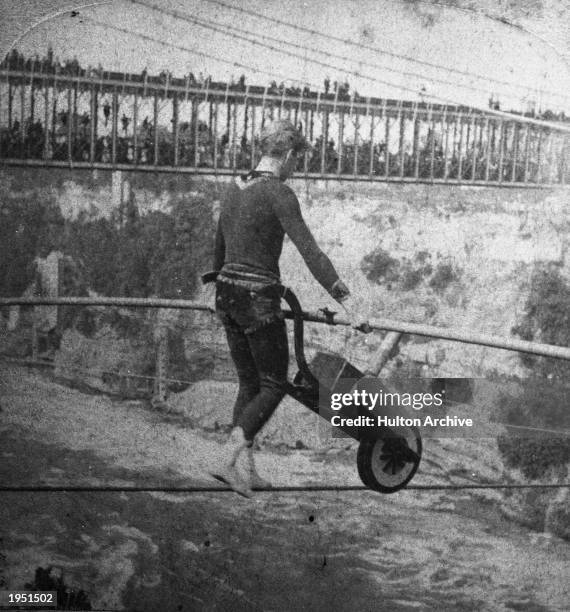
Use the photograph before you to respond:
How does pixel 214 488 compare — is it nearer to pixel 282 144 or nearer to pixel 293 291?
pixel 293 291

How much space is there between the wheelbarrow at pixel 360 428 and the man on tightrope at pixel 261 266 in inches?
4.0

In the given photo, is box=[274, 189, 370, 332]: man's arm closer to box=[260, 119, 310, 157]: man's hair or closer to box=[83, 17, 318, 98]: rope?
box=[260, 119, 310, 157]: man's hair

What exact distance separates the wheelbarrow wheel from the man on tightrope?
51 cm

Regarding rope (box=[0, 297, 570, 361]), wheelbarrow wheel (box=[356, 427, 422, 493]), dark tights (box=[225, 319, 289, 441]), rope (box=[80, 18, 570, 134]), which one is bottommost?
wheelbarrow wheel (box=[356, 427, 422, 493])

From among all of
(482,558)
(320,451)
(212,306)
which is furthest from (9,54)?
(482,558)

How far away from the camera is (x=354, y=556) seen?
438 centimetres

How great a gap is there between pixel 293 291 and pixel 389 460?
96 centimetres

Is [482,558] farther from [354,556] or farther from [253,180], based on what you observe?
[253,180]

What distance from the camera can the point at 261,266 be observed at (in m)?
4.12

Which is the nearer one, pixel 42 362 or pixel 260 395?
pixel 260 395

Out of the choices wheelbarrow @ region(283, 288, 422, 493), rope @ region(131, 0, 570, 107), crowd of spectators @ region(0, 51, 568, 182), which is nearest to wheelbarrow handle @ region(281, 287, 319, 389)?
wheelbarrow @ region(283, 288, 422, 493)

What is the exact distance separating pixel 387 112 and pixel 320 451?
1746 millimetres

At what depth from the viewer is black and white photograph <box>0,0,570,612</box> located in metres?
4.38

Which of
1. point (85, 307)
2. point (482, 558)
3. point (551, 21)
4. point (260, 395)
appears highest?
point (551, 21)
